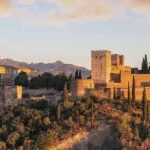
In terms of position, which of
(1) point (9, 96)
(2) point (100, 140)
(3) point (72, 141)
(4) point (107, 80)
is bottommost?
(2) point (100, 140)

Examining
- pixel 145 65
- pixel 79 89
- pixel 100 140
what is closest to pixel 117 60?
pixel 145 65

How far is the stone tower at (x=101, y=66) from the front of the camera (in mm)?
55500

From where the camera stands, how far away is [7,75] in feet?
257

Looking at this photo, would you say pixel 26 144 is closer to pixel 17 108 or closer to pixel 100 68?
pixel 17 108

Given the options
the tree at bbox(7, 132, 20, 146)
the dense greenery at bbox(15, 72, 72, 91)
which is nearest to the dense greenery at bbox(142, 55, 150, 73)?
the dense greenery at bbox(15, 72, 72, 91)

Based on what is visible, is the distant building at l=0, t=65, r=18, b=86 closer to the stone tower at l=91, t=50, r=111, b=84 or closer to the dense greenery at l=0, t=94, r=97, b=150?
the stone tower at l=91, t=50, r=111, b=84

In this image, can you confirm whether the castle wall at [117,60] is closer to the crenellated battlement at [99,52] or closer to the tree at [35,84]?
the crenellated battlement at [99,52]

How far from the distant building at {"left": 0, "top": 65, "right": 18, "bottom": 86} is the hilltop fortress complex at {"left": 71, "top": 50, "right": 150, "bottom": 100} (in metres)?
17.7

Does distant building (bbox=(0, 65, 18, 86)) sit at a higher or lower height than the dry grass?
higher

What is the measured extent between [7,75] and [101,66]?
25.6 metres

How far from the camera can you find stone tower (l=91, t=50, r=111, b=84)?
55500 millimetres

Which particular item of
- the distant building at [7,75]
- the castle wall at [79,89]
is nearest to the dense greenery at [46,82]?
the castle wall at [79,89]

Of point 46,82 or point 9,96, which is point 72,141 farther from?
point 46,82

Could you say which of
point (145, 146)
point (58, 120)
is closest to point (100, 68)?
point (58, 120)
